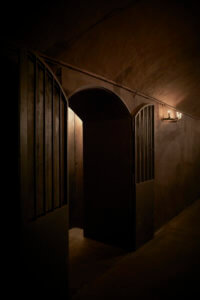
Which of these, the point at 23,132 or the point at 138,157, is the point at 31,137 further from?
the point at 138,157

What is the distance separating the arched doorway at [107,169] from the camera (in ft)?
12.8

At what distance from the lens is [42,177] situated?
2.24 meters

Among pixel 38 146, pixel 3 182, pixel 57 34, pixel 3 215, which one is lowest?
pixel 3 215

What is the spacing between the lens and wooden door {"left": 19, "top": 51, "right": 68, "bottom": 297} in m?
Result: 1.88

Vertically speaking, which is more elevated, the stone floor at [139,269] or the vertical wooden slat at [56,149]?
the vertical wooden slat at [56,149]

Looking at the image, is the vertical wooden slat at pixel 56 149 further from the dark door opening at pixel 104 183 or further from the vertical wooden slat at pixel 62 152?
the dark door opening at pixel 104 183

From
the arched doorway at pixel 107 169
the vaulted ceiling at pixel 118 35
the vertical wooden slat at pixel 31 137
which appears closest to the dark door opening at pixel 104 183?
the arched doorway at pixel 107 169

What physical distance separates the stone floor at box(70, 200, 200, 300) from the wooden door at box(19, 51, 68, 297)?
716mm

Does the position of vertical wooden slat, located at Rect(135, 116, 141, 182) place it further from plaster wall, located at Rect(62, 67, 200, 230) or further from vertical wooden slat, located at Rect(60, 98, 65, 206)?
vertical wooden slat, located at Rect(60, 98, 65, 206)

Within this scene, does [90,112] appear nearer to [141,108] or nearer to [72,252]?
[141,108]

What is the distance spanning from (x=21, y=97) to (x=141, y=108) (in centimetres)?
266

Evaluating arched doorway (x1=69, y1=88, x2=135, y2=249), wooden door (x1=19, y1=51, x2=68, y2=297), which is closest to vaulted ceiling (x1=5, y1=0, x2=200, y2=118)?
wooden door (x1=19, y1=51, x2=68, y2=297)

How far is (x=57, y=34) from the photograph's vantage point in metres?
2.22

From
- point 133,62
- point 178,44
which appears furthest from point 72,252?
point 178,44
